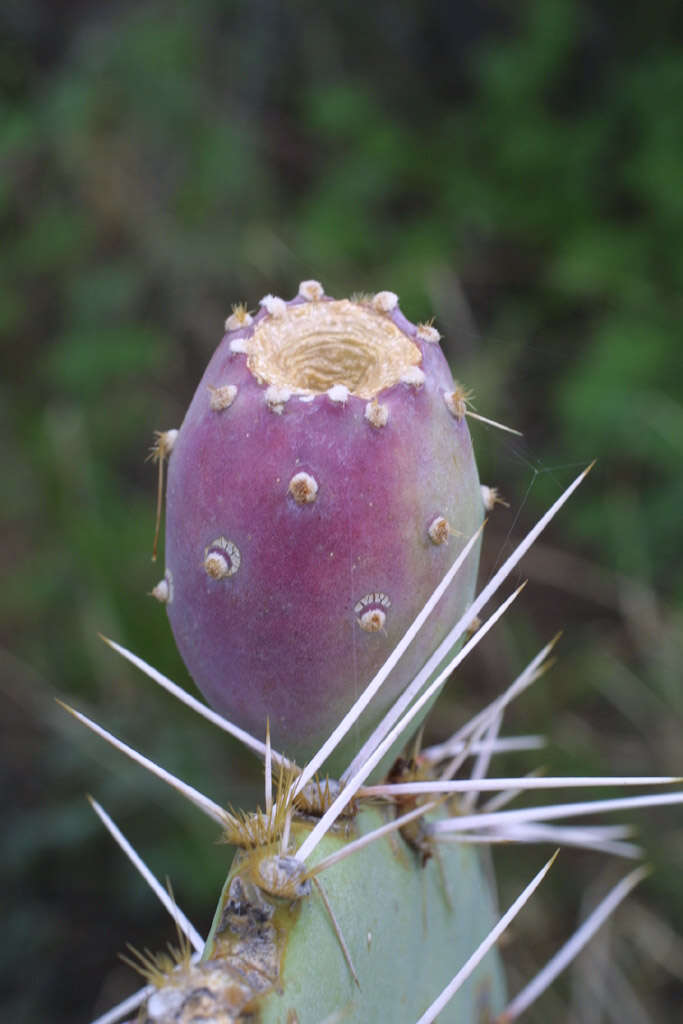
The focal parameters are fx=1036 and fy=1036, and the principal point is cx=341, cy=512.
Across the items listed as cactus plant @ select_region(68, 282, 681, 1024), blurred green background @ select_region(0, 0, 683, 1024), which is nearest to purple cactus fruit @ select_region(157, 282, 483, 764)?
cactus plant @ select_region(68, 282, 681, 1024)

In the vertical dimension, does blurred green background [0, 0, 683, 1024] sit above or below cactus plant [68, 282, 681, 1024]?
above

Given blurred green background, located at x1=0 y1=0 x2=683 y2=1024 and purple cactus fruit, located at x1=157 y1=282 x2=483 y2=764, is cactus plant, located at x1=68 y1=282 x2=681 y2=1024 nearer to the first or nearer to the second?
purple cactus fruit, located at x1=157 y1=282 x2=483 y2=764

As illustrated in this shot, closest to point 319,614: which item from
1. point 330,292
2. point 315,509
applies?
point 315,509

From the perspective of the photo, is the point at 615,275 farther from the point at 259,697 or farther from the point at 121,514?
the point at 259,697

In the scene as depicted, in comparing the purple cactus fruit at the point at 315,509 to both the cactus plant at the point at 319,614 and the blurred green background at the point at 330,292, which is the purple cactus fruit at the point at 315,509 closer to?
the cactus plant at the point at 319,614

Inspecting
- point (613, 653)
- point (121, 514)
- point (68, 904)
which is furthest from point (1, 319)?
point (613, 653)

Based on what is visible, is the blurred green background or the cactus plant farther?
the blurred green background
